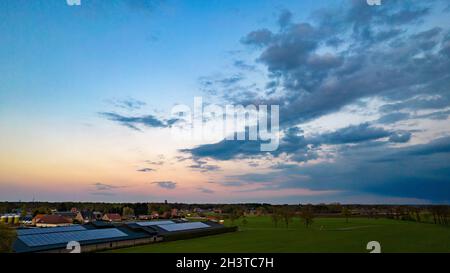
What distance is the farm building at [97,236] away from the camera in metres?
26.3

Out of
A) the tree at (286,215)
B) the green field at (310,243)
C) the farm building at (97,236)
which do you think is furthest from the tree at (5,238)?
the tree at (286,215)

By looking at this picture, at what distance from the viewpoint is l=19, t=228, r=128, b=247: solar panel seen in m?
26.8

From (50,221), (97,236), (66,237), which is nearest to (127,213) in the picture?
(50,221)

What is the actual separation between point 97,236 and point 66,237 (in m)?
3.31

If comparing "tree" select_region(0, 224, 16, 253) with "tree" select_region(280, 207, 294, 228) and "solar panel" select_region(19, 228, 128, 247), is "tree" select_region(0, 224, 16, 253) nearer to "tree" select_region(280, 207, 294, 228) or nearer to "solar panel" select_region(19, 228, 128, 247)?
"solar panel" select_region(19, 228, 128, 247)

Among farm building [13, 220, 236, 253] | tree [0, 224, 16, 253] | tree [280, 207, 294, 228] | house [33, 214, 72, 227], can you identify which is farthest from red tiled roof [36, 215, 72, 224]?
tree [0, 224, 16, 253]

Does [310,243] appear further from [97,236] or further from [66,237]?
[66,237]

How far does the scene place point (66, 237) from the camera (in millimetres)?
29656

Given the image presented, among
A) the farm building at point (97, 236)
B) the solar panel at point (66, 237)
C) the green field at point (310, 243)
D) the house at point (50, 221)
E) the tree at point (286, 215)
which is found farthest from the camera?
the tree at point (286, 215)

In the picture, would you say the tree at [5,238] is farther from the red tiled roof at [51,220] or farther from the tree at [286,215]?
the tree at [286,215]
